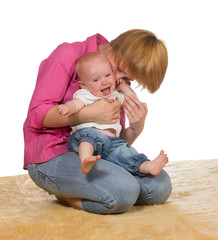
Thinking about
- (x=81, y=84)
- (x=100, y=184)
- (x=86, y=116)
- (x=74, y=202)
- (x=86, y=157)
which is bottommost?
(x=74, y=202)

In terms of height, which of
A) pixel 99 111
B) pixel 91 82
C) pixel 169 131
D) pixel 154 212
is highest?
pixel 91 82

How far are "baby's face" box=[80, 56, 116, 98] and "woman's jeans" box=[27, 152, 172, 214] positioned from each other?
0.97 feet

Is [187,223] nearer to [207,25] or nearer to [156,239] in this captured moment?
[156,239]

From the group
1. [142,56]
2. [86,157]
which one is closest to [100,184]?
[86,157]

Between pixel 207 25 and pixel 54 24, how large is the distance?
1.32 m

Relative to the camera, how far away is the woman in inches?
72.0

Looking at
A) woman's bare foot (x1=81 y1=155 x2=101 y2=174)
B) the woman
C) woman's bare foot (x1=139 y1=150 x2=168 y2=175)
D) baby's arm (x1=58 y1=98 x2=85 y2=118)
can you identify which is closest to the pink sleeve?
the woman

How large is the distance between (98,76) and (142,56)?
0.20 metres

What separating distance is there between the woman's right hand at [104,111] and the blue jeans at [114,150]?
6cm

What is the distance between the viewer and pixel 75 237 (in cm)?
148

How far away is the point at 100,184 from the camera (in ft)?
5.92

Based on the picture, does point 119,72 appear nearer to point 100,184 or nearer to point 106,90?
point 106,90

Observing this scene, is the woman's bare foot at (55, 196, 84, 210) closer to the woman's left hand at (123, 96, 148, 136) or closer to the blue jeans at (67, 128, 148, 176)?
the blue jeans at (67, 128, 148, 176)

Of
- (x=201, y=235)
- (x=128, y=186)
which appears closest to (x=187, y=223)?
(x=201, y=235)
